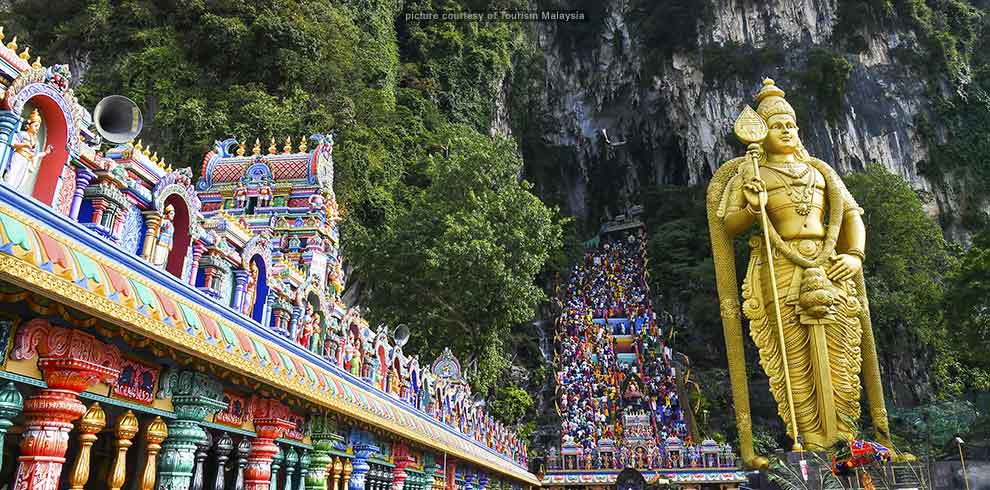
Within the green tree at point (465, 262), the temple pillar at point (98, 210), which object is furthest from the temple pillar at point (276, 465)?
the green tree at point (465, 262)

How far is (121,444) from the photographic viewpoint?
287 centimetres

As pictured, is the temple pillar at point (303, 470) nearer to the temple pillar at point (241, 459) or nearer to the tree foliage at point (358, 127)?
the temple pillar at point (241, 459)

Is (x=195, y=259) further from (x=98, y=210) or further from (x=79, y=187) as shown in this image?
(x=79, y=187)

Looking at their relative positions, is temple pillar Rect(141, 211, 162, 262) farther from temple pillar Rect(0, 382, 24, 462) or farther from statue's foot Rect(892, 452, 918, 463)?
statue's foot Rect(892, 452, 918, 463)

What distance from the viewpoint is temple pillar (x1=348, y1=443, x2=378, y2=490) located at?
16.9 feet

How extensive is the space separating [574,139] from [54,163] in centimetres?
3748

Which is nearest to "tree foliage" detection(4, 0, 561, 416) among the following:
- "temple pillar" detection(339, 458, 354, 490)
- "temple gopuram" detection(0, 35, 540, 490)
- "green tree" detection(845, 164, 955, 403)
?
"temple gopuram" detection(0, 35, 540, 490)

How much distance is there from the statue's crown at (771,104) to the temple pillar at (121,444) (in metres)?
8.17

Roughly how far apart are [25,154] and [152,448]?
140cm

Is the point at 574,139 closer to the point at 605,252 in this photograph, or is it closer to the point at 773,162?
the point at 605,252

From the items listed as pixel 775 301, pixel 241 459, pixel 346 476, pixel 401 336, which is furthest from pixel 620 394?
pixel 241 459

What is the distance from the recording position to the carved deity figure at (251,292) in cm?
437

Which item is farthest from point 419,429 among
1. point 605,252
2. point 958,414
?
point 605,252

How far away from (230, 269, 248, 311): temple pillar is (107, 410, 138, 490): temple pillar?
53.7 inches
